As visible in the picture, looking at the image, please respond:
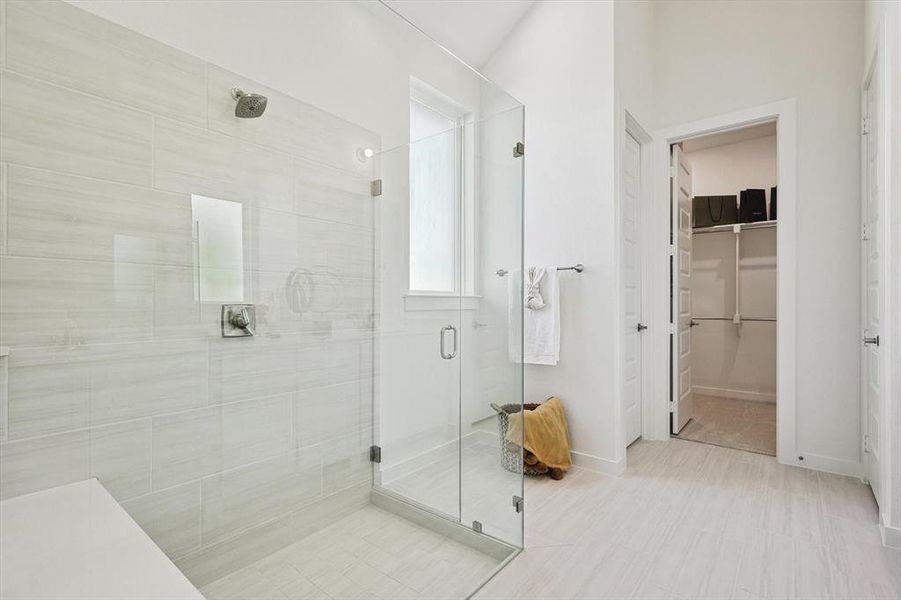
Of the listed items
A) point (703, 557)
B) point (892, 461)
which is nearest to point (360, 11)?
point (703, 557)

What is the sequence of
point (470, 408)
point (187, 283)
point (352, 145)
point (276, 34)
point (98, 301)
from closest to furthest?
point (98, 301)
point (187, 283)
point (276, 34)
point (352, 145)
point (470, 408)

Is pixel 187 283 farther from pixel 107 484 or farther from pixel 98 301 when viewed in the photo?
pixel 107 484

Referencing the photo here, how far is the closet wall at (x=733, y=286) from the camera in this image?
458 cm

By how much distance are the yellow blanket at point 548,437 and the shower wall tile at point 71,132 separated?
7.02ft

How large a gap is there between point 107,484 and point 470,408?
1321mm

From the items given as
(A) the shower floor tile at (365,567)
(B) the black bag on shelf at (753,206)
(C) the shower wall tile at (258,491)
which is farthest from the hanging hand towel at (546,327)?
(B) the black bag on shelf at (753,206)

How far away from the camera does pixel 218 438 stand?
4.22ft

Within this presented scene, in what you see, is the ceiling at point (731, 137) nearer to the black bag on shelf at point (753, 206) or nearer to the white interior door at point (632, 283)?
the black bag on shelf at point (753, 206)

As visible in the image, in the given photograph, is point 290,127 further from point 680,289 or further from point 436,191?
point 680,289

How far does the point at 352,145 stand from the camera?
1628mm

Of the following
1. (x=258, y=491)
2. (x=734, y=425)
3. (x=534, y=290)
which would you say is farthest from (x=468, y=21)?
(x=734, y=425)

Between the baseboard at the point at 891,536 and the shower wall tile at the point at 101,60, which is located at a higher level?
the shower wall tile at the point at 101,60

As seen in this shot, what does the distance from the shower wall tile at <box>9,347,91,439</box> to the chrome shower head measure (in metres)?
0.76

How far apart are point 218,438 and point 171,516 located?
21cm
